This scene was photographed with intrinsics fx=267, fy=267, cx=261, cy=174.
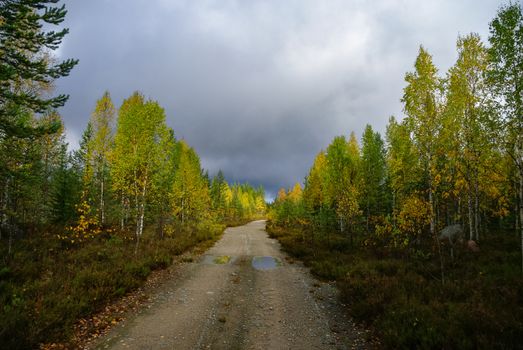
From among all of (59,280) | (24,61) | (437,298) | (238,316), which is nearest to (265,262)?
(238,316)

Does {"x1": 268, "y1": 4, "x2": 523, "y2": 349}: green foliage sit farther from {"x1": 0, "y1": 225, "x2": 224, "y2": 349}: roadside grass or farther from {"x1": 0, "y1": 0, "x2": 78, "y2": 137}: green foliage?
{"x1": 0, "y1": 0, "x2": 78, "y2": 137}: green foliage

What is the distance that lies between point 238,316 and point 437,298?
22.1ft

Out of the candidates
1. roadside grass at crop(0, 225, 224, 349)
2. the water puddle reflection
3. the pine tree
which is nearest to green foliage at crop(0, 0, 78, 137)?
roadside grass at crop(0, 225, 224, 349)

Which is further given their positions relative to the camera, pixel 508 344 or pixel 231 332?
pixel 231 332

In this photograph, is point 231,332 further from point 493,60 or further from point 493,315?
point 493,60

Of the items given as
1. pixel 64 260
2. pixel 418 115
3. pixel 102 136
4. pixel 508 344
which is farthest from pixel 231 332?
pixel 102 136

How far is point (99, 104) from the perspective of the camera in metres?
26.3

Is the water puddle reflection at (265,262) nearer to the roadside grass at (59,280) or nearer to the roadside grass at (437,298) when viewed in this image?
the roadside grass at (437,298)

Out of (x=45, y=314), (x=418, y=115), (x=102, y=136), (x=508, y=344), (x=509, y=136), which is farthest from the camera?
(x=102, y=136)

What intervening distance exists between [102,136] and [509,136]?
A: 99.4 ft

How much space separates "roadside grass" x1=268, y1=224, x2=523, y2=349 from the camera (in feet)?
20.7

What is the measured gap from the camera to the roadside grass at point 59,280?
268 inches

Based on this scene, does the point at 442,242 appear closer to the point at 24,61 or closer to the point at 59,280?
the point at 59,280

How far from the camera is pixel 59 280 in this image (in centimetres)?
989
